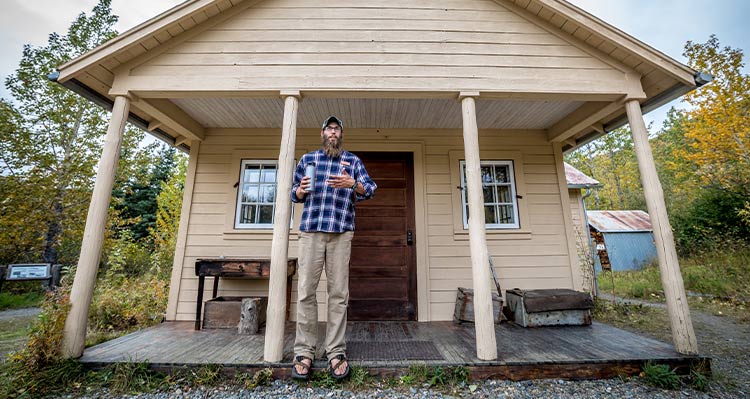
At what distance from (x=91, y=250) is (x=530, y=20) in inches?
180

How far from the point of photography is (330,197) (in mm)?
2164

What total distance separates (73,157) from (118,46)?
7.00 m

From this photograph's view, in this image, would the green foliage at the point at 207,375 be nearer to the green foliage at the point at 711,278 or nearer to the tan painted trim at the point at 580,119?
the tan painted trim at the point at 580,119

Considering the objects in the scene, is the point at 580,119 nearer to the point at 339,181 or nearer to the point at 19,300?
the point at 339,181

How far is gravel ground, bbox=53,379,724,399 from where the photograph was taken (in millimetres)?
1836

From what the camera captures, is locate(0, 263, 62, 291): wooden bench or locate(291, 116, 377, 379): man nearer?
locate(291, 116, 377, 379): man

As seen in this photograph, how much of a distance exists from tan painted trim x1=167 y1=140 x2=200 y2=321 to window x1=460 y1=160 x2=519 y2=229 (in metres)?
3.78

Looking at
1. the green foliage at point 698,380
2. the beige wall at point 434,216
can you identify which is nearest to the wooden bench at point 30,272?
the beige wall at point 434,216

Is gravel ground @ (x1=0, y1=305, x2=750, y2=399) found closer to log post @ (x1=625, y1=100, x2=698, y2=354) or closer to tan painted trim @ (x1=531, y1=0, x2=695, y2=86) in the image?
log post @ (x1=625, y1=100, x2=698, y2=354)

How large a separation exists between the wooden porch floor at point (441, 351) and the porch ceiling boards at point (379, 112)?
8.45ft

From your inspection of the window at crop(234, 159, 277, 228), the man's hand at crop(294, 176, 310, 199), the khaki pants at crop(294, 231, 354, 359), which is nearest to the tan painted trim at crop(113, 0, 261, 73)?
the window at crop(234, 159, 277, 228)

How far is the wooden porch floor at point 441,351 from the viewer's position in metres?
2.08

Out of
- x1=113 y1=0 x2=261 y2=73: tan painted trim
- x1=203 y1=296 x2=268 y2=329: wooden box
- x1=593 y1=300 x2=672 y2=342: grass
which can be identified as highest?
x1=113 y1=0 x2=261 y2=73: tan painted trim

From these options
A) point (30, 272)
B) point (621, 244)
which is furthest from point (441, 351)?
point (621, 244)
